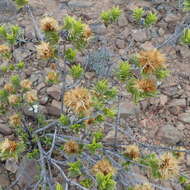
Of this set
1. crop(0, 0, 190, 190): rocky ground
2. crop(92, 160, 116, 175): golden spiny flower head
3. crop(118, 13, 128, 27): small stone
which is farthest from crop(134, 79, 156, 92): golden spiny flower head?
crop(118, 13, 128, 27): small stone

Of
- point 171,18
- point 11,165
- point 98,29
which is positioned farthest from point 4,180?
point 171,18

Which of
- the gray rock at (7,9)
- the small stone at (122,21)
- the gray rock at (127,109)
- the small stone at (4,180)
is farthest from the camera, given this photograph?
the gray rock at (7,9)

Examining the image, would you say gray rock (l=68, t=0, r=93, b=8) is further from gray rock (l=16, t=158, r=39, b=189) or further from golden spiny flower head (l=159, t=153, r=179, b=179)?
golden spiny flower head (l=159, t=153, r=179, b=179)

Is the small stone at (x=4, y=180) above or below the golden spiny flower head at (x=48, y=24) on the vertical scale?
below

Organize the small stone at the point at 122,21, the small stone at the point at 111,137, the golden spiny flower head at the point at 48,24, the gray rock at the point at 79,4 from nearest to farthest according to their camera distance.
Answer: the golden spiny flower head at the point at 48,24, the small stone at the point at 111,137, the small stone at the point at 122,21, the gray rock at the point at 79,4

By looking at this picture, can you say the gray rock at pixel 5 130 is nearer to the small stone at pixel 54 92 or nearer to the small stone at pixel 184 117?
the small stone at pixel 54 92

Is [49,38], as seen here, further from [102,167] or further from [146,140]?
[146,140]

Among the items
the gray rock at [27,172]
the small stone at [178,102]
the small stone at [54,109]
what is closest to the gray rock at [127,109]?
the small stone at [178,102]

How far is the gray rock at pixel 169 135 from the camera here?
11.6 ft

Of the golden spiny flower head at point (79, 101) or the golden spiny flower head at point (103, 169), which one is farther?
the golden spiny flower head at point (103, 169)

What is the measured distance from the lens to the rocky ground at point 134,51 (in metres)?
3.64

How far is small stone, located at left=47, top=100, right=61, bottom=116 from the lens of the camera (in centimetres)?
368

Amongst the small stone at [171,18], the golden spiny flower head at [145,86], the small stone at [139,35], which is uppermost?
the golden spiny flower head at [145,86]

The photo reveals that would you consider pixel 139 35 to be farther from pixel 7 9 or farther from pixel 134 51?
pixel 7 9
